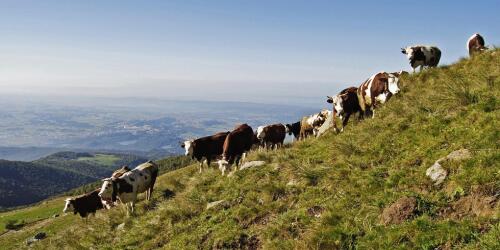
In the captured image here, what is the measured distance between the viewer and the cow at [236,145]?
23.4 metres

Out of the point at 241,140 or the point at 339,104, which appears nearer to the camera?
the point at 339,104

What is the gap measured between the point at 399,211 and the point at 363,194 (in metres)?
1.66

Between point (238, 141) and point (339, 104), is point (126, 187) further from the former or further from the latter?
point (339, 104)

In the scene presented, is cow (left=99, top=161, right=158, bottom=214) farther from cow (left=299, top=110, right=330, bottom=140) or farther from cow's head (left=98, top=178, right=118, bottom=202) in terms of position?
cow (left=299, top=110, right=330, bottom=140)

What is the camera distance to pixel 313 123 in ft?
106

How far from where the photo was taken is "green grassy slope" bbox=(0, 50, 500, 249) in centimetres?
870

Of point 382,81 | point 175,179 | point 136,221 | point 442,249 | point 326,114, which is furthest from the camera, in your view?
point 326,114

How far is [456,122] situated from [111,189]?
16.0 meters

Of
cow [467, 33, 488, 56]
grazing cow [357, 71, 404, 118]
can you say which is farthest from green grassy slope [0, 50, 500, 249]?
cow [467, 33, 488, 56]

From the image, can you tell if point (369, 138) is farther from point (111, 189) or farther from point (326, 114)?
point (326, 114)

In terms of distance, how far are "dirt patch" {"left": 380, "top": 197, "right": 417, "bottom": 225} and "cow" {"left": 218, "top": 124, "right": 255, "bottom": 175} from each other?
13.3 metres

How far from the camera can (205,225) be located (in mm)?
13148

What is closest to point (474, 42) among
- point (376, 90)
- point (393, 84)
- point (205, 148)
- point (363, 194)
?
point (393, 84)

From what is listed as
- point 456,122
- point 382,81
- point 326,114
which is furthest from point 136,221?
point 326,114
